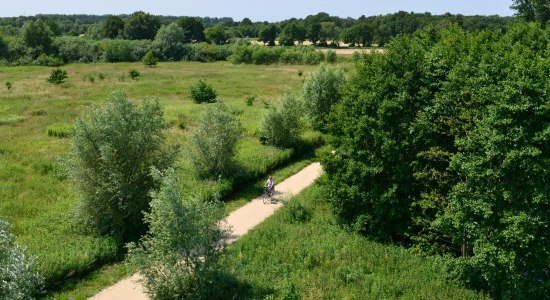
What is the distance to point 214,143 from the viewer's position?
30.0 m

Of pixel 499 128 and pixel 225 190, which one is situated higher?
pixel 499 128

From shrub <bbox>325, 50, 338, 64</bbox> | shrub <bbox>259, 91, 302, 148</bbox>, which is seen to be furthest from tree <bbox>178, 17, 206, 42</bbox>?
shrub <bbox>259, 91, 302, 148</bbox>

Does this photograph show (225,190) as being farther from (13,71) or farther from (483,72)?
(13,71)

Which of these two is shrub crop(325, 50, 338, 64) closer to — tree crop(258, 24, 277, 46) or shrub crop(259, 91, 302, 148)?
tree crop(258, 24, 277, 46)

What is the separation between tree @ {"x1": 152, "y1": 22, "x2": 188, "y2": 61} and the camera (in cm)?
12862

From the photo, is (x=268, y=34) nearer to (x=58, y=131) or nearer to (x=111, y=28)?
(x=111, y=28)

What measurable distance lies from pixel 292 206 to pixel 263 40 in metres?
172

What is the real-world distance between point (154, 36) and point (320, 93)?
137686mm

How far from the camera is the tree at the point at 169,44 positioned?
129 metres

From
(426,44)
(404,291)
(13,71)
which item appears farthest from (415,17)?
(404,291)

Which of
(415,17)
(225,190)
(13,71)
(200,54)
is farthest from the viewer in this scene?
(415,17)

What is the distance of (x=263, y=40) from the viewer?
18912cm

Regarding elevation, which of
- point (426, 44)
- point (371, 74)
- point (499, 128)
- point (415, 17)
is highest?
point (415, 17)

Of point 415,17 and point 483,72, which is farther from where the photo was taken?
point 415,17
